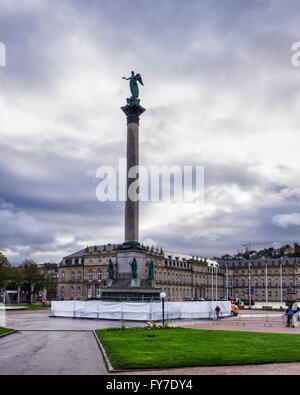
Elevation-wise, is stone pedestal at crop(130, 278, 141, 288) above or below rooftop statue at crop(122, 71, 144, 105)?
below

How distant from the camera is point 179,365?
17031mm

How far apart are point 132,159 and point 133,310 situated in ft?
62.0

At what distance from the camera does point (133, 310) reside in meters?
40.6

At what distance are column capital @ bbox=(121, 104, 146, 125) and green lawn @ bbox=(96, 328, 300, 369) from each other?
31371 millimetres

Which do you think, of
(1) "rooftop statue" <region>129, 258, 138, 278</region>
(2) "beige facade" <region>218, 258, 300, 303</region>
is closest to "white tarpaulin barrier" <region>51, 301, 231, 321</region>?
(1) "rooftop statue" <region>129, 258, 138, 278</region>

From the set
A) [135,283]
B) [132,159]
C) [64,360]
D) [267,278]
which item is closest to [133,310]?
[135,283]

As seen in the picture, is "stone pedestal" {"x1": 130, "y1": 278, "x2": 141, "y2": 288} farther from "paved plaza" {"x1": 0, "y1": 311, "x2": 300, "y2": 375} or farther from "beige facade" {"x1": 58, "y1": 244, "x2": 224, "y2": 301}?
"beige facade" {"x1": 58, "y1": 244, "x2": 224, "y2": 301}

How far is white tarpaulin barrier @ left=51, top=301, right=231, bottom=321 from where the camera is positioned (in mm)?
40094

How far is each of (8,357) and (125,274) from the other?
96.4 ft

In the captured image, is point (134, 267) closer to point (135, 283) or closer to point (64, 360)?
point (135, 283)

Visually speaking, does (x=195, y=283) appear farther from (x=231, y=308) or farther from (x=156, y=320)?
(x=156, y=320)

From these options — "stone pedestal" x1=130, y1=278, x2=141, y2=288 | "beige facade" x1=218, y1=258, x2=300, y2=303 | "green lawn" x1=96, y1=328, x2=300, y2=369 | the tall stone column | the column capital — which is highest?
the column capital

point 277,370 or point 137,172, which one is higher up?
point 137,172
